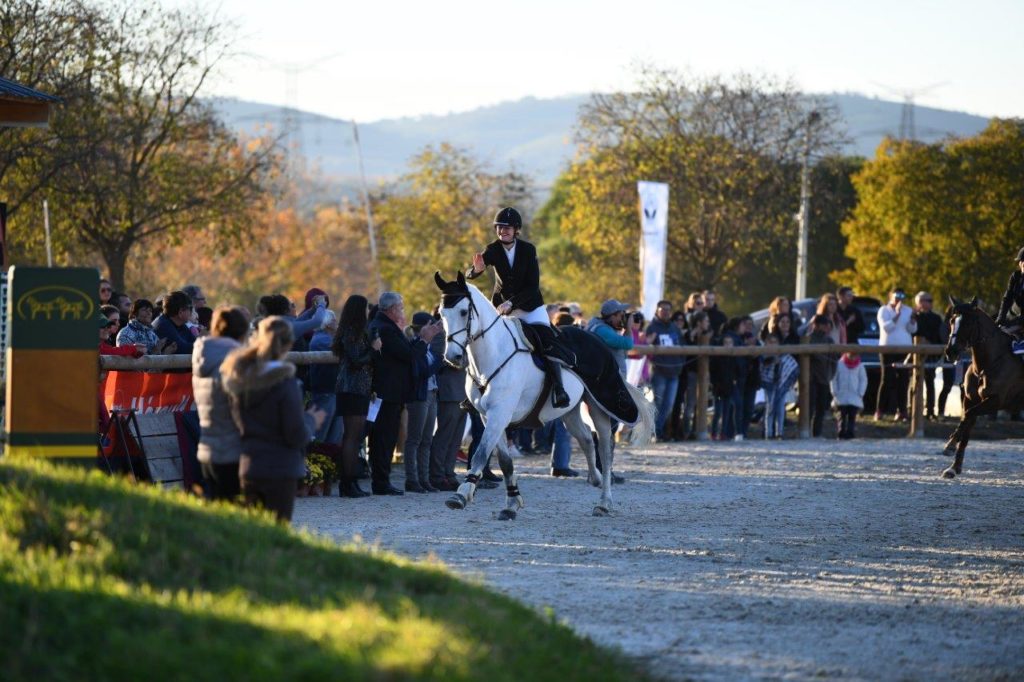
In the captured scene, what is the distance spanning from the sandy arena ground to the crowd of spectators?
97cm

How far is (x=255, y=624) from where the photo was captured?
6938 millimetres

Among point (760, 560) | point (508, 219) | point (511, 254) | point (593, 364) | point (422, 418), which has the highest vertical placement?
point (508, 219)

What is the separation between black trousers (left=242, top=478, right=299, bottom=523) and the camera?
9508mm

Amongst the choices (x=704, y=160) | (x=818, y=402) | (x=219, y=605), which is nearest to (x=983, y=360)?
(x=818, y=402)

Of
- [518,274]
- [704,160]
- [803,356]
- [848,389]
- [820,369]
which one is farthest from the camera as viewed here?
[704,160]

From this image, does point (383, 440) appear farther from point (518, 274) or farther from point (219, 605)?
point (219, 605)

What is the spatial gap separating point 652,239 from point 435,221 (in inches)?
1474

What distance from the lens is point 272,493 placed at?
955 centimetres

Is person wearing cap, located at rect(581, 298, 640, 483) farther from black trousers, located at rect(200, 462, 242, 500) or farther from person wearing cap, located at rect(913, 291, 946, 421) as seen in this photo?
black trousers, located at rect(200, 462, 242, 500)

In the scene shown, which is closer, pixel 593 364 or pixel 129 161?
pixel 593 364

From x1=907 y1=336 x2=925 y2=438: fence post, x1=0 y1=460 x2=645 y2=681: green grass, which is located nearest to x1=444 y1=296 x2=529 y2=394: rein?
x1=0 y1=460 x2=645 y2=681: green grass

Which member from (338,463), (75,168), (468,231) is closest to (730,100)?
(468,231)

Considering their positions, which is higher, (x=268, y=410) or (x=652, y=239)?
(x=652, y=239)

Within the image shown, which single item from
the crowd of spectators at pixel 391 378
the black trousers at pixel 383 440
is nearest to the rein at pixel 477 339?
the crowd of spectators at pixel 391 378
